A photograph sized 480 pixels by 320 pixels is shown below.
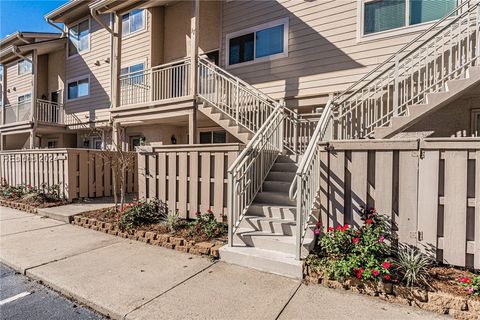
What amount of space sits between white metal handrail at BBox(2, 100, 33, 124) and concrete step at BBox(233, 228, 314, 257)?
1373 cm

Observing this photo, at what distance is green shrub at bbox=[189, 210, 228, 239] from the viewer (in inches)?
187

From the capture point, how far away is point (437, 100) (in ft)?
15.2

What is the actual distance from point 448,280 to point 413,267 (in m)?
0.42

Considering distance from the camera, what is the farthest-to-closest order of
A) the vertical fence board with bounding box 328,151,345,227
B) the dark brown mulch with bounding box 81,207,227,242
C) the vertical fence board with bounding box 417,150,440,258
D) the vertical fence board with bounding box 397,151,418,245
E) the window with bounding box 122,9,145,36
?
the window with bounding box 122,9,145,36
the dark brown mulch with bounding box 81,207,227,242
the vertical fence board with bounding box 328,151,345,227
the vertical fence board with bounding box 397,151,418,245
the vertical fence board with bounding box 417,150,440,258

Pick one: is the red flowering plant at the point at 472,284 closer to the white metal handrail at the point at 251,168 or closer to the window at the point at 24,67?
the white metal handrail at the point at 251,168

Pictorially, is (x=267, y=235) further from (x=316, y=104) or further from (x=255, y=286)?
(x=316, y=104)

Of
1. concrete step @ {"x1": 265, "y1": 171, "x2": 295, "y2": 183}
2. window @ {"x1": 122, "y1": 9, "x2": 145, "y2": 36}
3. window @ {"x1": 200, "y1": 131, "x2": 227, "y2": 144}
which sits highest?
window @ {"x1": 122, "y1": 9, "x2": 145, "y2": 36}

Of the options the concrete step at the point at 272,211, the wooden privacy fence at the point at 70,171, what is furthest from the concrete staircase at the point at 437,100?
the wooden privacy fence at the point at 70,171

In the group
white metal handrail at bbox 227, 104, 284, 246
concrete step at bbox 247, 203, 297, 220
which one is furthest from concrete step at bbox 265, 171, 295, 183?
concrete step at bbox 247, 203, 297, 220

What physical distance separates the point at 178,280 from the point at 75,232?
3.33m

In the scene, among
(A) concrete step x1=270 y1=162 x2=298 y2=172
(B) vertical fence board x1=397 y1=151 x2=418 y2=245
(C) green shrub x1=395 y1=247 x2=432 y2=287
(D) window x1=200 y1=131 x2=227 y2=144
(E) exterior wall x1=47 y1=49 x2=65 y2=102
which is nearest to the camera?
(C) green shrub x1=395 y1=247 x2=432 y2=287

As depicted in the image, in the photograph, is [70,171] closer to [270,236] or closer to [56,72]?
[270,236]

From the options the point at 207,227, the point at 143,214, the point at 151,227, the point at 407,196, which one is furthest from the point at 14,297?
the point at 407,196

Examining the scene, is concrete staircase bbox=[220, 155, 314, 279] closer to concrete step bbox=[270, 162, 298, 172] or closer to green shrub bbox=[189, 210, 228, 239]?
concrete step bbox=[270, 162, 298, 172]
